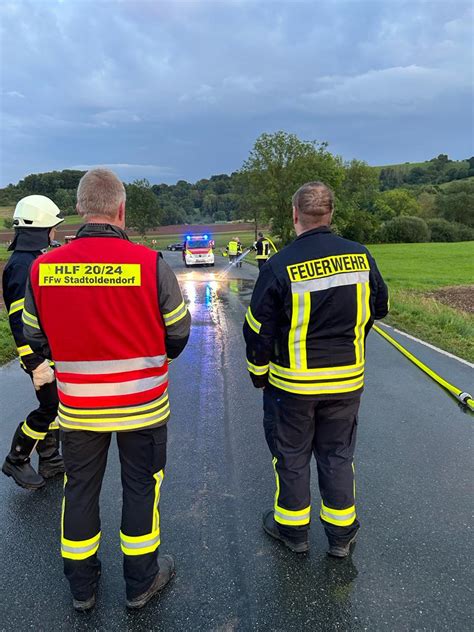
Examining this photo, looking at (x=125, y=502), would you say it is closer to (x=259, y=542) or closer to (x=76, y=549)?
(x=76, y=549)

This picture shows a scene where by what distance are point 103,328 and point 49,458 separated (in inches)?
80.5

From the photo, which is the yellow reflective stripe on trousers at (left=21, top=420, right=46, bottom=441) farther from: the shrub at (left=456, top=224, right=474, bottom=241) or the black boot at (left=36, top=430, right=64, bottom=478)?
the shrub at (left=456, top=224, right=474, bottom=241)

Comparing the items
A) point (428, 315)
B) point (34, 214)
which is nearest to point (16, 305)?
point (34, 214)

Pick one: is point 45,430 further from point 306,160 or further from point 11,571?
point 306,160

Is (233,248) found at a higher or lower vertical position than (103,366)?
lower

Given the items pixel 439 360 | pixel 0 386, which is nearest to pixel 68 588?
pixel 0 386

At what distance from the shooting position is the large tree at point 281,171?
1657 inches

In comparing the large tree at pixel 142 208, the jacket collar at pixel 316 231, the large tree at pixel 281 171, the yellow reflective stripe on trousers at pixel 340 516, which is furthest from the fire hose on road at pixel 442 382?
the large tree at pixel 142 208

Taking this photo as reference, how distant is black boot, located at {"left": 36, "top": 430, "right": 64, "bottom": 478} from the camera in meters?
3.52

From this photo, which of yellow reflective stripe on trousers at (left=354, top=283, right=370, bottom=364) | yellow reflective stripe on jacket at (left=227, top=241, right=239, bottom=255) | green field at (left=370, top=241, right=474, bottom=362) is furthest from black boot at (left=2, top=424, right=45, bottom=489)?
yellow reflective stripe on jacket at (left=227, top=241, right=239, bottom=255)

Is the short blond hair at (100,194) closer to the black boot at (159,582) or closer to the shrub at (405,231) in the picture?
the black boot at (159,582)

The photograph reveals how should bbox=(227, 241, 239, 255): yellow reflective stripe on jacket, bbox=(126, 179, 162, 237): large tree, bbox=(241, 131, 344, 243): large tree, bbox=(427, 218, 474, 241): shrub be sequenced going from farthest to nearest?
bbox=(126, 179, 162, 237): large tree → bbox=(427, 218, 474, 241): shrub → bbox=(241, 131, 344, 243): large tree → bbox=(227, 241, 239, 255): yellow reflective stripe on jacket

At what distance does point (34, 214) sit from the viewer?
3102 millimetres

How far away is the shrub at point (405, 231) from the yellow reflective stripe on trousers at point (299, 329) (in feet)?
173
